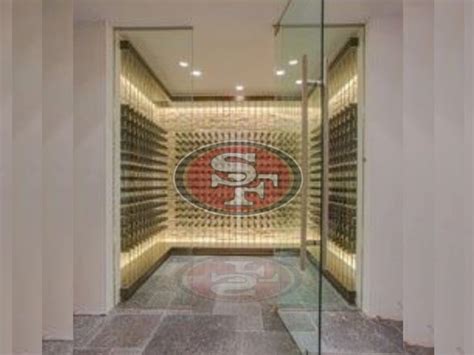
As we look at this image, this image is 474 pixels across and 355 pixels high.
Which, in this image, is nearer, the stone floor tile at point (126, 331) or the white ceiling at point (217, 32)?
the stone floor tile at point (126, 331)

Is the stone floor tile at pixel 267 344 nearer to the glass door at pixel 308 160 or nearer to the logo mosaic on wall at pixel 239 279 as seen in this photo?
the glass door at pixel 308 160

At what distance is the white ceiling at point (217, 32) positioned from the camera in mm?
2711

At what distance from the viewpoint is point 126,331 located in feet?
9.11

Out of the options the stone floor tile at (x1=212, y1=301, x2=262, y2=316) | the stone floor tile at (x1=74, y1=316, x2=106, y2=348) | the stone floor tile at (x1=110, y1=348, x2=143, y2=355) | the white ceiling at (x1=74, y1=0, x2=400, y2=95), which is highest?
the white ceiling at (x1=74, y1=0, x2=400, y2=95)

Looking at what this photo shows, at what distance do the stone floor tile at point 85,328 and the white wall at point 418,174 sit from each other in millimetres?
1938

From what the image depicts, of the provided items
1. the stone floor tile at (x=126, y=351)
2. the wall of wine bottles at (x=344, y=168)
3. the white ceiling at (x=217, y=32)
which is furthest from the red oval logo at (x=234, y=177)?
the stone floor tile at (x=126, y=351)

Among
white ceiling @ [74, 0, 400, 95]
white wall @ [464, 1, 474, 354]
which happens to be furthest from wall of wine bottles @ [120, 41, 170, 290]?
white wall @ [464, 1, 474, 354]

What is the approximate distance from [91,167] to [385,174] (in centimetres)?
207

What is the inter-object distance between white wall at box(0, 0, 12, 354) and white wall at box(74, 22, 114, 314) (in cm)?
144

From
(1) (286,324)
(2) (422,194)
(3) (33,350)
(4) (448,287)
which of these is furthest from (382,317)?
(3) (33,350)

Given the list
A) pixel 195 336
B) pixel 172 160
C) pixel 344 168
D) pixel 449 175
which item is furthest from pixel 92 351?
pixel 172 160

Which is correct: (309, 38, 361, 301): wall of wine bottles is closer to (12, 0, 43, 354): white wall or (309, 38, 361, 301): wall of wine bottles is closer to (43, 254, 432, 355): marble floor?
(43, 254, 432, 355): marble floor

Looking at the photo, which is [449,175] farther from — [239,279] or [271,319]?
[239,279]

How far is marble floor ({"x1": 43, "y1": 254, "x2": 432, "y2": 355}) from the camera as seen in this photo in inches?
97.0
